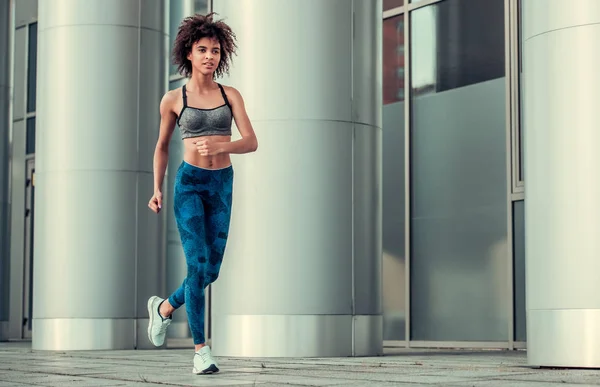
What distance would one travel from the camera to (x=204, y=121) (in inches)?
279

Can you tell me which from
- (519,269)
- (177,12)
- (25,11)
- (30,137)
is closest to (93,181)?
(519,269)

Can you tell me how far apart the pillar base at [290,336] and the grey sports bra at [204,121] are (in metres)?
2.92

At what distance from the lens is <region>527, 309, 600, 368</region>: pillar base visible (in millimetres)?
7480

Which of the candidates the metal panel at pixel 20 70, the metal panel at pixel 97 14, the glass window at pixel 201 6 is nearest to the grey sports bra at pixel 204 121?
the metal panel at pixel 97 14

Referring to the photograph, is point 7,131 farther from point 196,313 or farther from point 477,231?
point 196,313

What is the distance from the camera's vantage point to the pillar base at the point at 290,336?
961 cm

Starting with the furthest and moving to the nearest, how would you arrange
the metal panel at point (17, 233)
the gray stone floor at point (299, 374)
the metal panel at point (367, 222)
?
the metal panel at point (17, 233), the metal panel at point (367, 222), the gray stone floor at point (299, 374)

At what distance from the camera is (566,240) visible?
7637mm

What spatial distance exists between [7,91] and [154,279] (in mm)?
5373

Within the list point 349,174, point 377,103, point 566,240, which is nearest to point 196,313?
point 566,240

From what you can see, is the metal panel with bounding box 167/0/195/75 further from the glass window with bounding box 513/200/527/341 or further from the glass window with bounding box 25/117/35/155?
the glass window with bounding box 513/200/527/341

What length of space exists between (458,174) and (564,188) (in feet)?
18.0

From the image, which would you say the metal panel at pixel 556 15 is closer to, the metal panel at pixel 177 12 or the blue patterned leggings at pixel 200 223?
the blue patterned leggings at pixel 200 223

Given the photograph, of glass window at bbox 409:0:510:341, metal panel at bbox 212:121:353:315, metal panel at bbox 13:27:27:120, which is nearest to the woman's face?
metal panel at bbox 212:121:353:315
